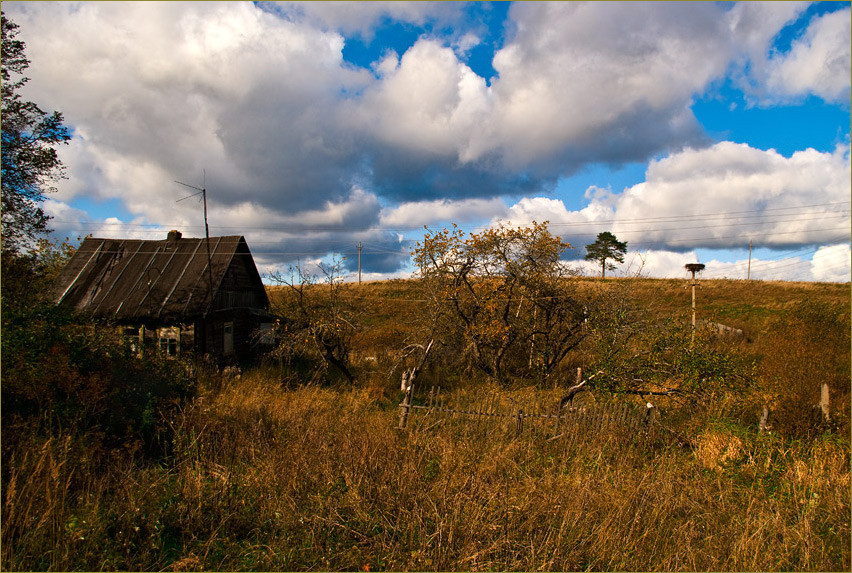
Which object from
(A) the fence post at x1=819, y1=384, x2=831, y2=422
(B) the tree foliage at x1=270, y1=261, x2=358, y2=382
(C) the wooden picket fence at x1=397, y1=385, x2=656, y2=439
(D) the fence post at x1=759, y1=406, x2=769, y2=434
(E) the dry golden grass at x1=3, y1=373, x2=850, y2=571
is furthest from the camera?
(B) the tree foliage at x1=270, y1=261, x2=358, y2=382

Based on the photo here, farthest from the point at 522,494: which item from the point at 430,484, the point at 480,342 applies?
the point at 480,342

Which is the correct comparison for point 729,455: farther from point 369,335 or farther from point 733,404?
point 369,335

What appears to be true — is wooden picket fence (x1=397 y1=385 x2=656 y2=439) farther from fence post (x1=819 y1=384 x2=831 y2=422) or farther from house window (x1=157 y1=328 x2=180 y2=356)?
house window (x1=157 y1=328 x2=180 y2=356)

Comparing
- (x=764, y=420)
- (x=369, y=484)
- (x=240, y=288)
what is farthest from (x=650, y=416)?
(x=240, y=288)

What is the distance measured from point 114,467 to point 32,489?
106 cm

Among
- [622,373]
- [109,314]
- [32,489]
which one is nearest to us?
A: [32,489]

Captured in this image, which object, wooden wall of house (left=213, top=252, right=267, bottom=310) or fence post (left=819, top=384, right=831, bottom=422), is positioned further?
wooden wall of house (left=213, top=252, right=267, bottom=310)

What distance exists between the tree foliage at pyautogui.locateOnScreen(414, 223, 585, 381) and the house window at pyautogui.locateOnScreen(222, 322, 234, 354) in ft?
32.7

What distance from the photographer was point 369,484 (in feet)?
15.5

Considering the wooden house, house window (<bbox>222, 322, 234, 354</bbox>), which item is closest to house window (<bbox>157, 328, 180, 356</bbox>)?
the wooden house

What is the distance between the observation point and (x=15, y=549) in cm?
364

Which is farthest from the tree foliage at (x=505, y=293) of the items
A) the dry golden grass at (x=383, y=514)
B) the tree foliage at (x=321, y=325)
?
the dry golden grass at (x=383, y=514)

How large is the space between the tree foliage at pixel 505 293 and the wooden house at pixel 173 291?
31.5 feet

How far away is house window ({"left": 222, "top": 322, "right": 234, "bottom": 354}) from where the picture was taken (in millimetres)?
19375
